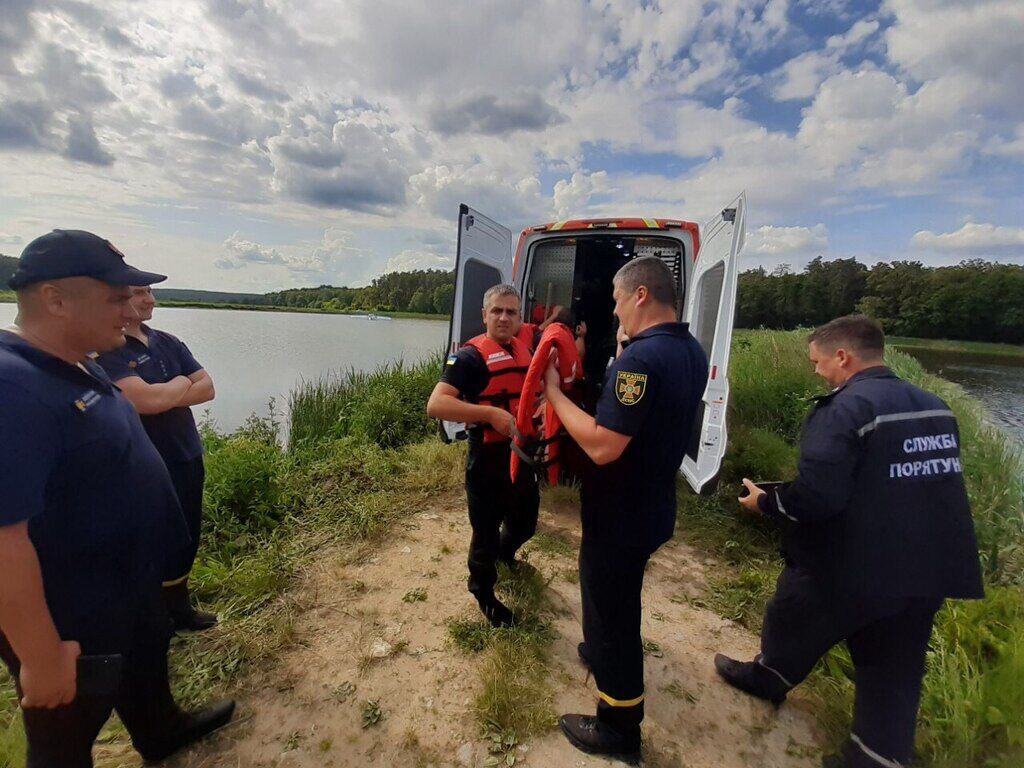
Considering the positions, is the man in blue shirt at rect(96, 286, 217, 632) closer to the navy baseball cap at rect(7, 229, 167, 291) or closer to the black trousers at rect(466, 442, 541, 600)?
the navy baseball cap at rect(7, 229, 167, 291)

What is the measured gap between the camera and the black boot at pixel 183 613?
2.41m

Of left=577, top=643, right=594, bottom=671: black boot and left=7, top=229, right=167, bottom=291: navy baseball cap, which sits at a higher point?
left=7, top=229, right=167, bottom=291: navy baseball cap

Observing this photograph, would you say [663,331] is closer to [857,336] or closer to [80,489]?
[857,336]

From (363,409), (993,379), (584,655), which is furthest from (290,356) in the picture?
(993,379)

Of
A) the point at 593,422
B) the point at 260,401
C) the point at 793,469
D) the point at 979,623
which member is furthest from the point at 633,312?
the point at 260,401

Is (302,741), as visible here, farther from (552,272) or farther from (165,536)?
(552,272)

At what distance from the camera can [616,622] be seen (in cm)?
171

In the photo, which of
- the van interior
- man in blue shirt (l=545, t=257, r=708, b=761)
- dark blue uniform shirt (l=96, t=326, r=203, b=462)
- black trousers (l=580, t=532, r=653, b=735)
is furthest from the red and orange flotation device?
the van interior

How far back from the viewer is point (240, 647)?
7.63ft

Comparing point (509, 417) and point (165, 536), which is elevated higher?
point (509, 417)

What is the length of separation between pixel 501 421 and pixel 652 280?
92 centimetres

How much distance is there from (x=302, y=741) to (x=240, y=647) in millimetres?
690

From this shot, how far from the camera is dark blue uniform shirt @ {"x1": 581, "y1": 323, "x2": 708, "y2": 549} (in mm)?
1492

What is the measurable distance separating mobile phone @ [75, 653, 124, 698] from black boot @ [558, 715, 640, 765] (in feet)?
5.31
